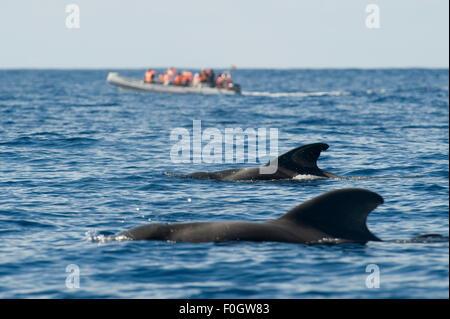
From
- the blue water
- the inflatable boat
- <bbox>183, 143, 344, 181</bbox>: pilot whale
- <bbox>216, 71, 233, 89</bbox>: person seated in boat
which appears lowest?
the blue water

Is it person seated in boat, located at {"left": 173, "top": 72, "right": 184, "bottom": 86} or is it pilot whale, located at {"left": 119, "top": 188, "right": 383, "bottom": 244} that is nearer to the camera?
pilot whale, located at {"left": 119, "top": 188, "right": 383, "bottom": 244}

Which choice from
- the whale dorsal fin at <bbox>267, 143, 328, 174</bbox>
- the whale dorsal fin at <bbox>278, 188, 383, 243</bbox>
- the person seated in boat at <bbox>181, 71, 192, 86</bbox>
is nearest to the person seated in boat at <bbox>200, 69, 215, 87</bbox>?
the person seated in boat at <bbox>181, 71, 192, 86</bbox>

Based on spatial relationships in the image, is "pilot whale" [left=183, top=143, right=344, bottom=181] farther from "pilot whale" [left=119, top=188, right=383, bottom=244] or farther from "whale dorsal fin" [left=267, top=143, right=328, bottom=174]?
"pilot whale" [left=119, top=188, right=383, bottom=244]

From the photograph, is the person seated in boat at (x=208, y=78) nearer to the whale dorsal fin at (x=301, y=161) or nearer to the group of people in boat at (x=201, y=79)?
the group of people in boat at (x=201, y=79)

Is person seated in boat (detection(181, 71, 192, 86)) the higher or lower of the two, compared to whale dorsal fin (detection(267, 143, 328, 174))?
higher

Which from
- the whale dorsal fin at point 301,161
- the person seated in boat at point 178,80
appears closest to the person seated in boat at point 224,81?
the person seated in boat at point 178,80

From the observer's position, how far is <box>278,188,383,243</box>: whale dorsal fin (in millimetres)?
11773

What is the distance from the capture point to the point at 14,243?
1287cm

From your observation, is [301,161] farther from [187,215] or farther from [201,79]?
[201,79]

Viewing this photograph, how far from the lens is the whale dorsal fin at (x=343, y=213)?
464 inches

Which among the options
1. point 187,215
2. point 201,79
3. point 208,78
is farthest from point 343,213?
point 208,78

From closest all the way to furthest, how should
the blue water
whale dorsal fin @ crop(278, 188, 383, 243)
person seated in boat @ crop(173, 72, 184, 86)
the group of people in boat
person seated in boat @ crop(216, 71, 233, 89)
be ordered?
the blue water, whale dorsal fin @ crop(278, 188, 383, 243), the group of people in boat, person seated in boat @ crop(216, 71, 233, 89), person seated in boat @ crop(173, 72, 184, 86)
